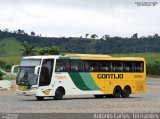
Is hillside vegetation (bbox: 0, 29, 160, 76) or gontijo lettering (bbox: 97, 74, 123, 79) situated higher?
hillside vegetation (bbox: 0, 29, 160, 76)

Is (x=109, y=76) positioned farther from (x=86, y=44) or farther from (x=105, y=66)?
(x=86, y=44)

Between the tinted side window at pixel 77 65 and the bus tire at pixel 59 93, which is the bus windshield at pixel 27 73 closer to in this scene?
the bus tire at pixel 59 93

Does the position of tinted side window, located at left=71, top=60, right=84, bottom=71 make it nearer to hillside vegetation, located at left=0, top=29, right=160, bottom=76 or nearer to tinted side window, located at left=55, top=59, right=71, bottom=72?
tinted side window, located at left=55, top=59, right=71, bottom=72

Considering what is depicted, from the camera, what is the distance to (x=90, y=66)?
3756cm

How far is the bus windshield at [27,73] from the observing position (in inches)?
1352

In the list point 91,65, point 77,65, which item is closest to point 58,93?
point 77,65

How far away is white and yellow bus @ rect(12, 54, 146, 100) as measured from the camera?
113ft

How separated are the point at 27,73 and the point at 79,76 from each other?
372 centimetres

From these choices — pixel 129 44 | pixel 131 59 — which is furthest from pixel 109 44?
pixel 131 59

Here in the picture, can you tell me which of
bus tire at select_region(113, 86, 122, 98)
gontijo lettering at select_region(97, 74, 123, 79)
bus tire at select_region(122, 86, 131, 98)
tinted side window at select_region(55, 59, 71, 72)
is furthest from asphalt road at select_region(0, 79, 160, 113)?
bus tire at select_region(122, 86, 131, 98)

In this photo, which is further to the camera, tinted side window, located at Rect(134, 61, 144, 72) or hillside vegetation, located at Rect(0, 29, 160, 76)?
hillside vegetation, located at Rect(0, 29, 160, 76)

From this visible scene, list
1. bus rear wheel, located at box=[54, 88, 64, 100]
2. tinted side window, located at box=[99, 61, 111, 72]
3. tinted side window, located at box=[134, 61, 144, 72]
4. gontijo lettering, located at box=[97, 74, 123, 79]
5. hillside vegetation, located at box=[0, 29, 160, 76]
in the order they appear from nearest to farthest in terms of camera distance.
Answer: bus rear wheel, located at box=[54, 88, 64, 100]
gontijo lettering, located at box=[97, 74, 123, 79]
tinted side window, located at box=[99, 61, 111, 72]
tinted side window, located at box=[134, 61, 144, 72]
hillside vegetation, located at box=[0, 29, 160, 76]

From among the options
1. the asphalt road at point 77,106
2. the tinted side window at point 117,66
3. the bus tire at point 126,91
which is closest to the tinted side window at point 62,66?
the asphalt road at point 77,106

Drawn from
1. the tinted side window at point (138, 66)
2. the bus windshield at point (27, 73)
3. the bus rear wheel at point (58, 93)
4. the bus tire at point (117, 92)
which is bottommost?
the bus rear wheel at point (58, 93)
